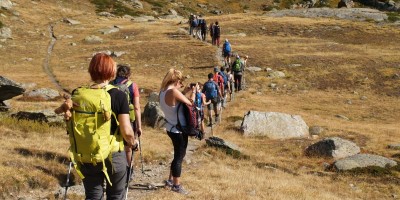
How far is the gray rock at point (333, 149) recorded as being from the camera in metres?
17.5

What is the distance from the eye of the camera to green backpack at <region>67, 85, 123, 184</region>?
219 inches

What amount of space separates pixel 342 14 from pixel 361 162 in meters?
59.5

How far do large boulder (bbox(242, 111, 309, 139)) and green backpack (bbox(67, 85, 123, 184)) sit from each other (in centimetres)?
1566

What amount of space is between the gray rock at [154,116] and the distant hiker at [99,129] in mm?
13823

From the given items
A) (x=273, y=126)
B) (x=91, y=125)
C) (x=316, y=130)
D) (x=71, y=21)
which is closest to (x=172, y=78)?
(x=91, y=125)

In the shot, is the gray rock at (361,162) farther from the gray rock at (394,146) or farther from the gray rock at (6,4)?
the gray rock at (6,4)

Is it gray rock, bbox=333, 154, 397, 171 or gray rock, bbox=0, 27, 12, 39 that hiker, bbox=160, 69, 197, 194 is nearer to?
gray rock, bbox=333, 154, 397, 171

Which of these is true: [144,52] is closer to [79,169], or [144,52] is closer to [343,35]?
[343,35]

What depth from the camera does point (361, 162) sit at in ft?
53.2

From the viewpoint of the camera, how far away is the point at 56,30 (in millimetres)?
61844

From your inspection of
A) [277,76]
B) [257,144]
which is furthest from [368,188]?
[277,76]

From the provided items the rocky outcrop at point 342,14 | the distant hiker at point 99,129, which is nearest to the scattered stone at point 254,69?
the rocky outcrop at point 342,14

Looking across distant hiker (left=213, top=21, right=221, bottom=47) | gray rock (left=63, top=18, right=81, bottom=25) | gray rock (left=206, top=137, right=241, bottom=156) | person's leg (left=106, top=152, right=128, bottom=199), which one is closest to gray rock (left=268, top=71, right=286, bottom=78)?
distant hiker (left=213, top=21, right=221, bottom=47)

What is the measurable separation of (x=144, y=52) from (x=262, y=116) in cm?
2708
